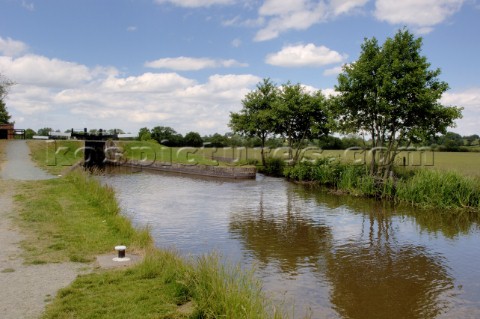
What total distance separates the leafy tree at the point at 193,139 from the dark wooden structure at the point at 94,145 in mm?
36946

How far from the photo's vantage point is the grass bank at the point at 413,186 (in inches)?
732

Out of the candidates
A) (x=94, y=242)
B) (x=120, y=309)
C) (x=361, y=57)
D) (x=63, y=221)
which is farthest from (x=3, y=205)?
(x=361, y=57)

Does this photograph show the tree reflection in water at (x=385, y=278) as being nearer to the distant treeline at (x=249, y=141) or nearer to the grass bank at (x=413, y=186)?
the grass bank at (x=413, y=186)

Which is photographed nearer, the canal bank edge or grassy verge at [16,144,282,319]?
grassy verge at [16,144,282,319]

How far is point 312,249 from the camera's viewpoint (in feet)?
38.3

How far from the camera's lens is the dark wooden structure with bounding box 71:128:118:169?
4428 centimetres

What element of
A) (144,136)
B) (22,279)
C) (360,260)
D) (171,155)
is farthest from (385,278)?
(144,136)

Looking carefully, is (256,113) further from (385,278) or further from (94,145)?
(385,278)

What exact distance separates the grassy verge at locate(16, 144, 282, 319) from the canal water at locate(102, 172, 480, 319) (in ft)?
3.73

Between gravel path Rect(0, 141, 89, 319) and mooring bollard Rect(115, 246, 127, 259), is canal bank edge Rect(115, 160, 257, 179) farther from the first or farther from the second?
mooring bollard Rect(115, 246, 127, 259)

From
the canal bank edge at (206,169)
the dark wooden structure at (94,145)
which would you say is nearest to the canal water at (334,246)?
the canal bank edge at (206,169)

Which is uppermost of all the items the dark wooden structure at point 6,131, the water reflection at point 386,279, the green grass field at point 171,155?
the dark wooden structure at point 6,131

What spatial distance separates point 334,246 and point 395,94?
12641 mm

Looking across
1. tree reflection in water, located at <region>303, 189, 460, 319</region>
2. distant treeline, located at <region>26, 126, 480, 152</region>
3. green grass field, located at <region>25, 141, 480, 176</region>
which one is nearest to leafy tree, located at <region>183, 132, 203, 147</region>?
distant treeline, located at <region>26, 126, 480, 152</region>
